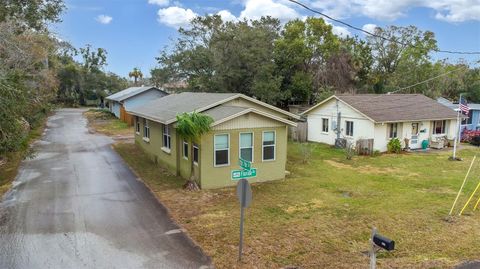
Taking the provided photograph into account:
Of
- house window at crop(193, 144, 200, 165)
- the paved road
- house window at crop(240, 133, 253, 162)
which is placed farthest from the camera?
house window at crop(240, 133, 253, 162)

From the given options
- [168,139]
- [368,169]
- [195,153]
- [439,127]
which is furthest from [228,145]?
[439,127]

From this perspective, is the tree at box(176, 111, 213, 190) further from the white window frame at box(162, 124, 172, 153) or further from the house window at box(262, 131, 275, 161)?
the white window frame at box(162, 124, 172, 153)

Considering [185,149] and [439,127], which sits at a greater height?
[439,127]

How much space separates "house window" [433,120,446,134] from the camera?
2664 cm

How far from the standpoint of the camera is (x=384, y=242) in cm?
634

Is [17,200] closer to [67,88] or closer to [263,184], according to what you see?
[263,184]

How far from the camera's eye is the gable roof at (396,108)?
2416cm

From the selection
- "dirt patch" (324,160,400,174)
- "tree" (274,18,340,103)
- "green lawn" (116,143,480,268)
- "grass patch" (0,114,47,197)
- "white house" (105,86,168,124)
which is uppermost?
"tree" (274,18,340,103)

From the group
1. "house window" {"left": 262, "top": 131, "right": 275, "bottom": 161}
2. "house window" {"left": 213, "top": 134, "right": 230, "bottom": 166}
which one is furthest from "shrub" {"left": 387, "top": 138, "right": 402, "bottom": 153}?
"house window" {"left": 213, "top": 134, "right": 230, "bottom": 166}

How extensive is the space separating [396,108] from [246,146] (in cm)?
1552

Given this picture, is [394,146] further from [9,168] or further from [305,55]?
[9,168]

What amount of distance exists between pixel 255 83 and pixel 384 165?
16.2 m

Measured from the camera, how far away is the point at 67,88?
226ft

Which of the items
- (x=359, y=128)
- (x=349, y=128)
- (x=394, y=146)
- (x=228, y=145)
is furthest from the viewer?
(x=349, y=128)
